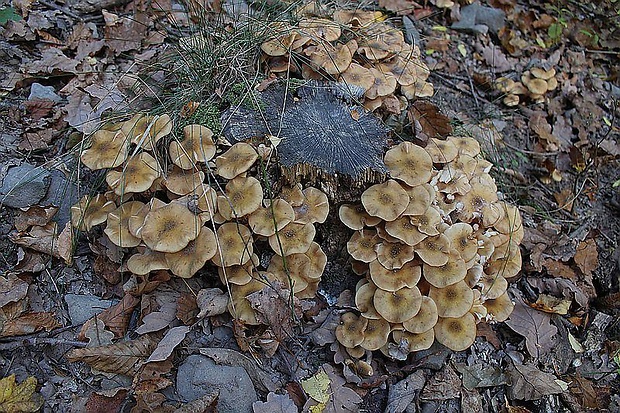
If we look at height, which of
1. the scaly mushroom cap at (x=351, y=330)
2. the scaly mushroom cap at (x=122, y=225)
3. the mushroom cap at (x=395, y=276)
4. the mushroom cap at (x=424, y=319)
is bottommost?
the scaly mushroom cap at (x=351, y=330)

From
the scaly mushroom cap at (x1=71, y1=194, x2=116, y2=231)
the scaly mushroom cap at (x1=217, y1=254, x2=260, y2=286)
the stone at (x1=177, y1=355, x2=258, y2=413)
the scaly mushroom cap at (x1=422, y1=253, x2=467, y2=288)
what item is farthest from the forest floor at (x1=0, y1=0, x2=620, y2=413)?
the scaly mushroom cap at (x1=422, y1=253, x2=467, y2=288)

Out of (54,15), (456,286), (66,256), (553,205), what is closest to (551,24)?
(553,205)

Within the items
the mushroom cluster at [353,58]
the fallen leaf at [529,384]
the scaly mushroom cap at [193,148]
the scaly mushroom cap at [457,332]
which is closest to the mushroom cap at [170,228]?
the scaly mushroom cap at [193,148]

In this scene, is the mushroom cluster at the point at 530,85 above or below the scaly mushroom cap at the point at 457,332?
above

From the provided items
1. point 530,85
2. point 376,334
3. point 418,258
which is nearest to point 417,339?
point 376,334

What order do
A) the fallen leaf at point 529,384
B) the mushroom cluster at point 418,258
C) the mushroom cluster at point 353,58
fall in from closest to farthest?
the mushroom cluster at point 418,258, the fallen leaf at point 529,384, the mushroom cluster at point 353,58

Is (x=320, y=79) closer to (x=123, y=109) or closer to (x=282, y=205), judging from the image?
(x=282, y=205)

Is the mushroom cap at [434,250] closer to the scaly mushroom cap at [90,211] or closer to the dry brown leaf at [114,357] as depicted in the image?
the dry brown leaf at [114,357]

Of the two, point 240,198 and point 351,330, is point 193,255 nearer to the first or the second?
point 240,198
